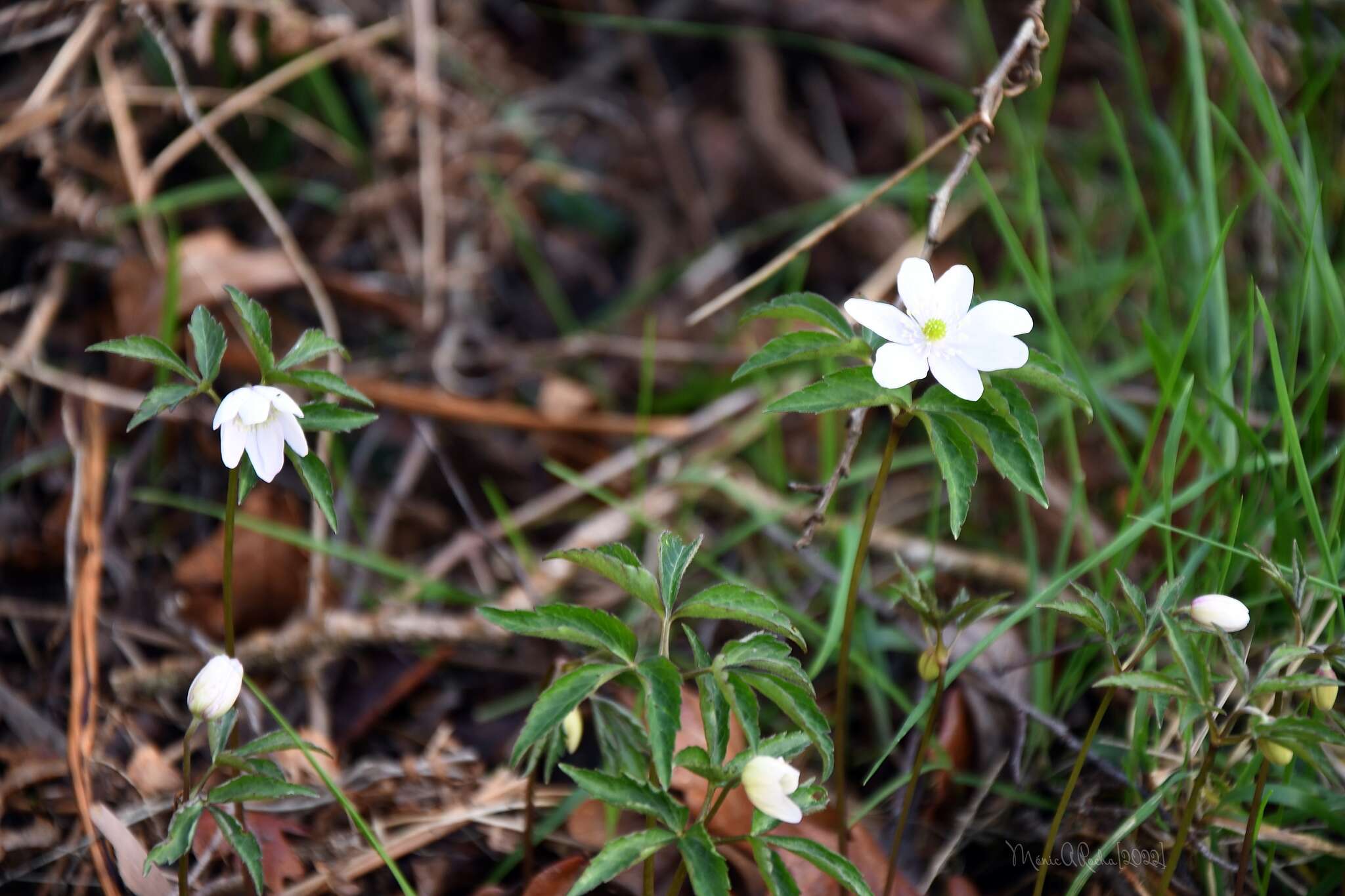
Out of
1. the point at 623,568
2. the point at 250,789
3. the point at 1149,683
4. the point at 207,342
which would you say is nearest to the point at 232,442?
the point at 207,342

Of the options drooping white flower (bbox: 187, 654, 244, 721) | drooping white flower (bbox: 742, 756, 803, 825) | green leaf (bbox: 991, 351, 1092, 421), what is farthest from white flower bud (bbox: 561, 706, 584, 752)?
green leaf (bbox: 991, 351, 1092, 421)

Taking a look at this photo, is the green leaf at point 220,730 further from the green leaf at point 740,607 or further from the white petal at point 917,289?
the white petal at point 917,289

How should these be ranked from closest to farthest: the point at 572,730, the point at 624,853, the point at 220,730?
the point at 624,853
the point at 220,730
the point at 572,730

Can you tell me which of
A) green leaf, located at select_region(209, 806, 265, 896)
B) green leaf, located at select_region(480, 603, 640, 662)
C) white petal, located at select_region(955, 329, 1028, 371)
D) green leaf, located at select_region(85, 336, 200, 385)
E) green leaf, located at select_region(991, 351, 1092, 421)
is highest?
white petal, located at select_region(955, 329, 1028, 371)

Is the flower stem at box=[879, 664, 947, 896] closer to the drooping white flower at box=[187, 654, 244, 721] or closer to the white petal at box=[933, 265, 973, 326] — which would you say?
the white petal at box=[933, 265, 973, 326]

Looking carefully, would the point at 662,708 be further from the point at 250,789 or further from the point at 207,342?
the point at 207,342

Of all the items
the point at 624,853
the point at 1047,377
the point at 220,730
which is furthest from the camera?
the point at 220,730

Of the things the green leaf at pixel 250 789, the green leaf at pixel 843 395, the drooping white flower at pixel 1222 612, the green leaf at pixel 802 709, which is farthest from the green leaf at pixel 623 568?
the drooping white flower at pixel 1222 612

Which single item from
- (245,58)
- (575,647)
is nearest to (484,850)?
(575,647)
